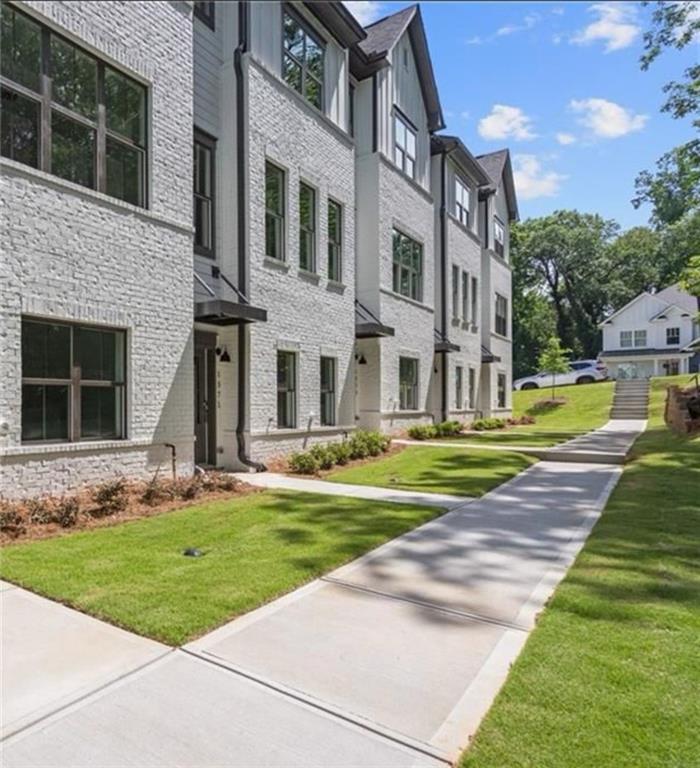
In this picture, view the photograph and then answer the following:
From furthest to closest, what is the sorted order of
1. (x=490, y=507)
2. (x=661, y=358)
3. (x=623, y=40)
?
(x=661, y=358) → (x=490, y=507) → (x=623, y=40)

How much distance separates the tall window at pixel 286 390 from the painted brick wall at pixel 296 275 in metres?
0.13

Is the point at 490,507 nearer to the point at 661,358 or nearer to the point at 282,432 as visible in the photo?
the point at 282,432

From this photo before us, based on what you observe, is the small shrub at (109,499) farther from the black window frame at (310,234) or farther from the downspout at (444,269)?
the downspout at (444,269)

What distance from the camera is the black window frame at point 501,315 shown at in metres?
27.0

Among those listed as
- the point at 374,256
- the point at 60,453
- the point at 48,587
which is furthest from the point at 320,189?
the point at 48,587

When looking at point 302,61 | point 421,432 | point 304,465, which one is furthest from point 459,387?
point 302,61

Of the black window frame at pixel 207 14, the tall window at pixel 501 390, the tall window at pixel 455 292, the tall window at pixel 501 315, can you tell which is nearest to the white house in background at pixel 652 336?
the tall window at pixel 501 315

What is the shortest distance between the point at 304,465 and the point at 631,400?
86.7ft

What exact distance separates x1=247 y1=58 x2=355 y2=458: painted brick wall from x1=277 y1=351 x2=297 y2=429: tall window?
0.43 feet

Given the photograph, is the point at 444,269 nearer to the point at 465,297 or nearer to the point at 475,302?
the point at 465,297

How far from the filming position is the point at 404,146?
58.7ft

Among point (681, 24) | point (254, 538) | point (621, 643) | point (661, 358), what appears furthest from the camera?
point (661, 358)

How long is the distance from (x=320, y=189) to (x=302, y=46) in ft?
10.2

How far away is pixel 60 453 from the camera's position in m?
7.47
